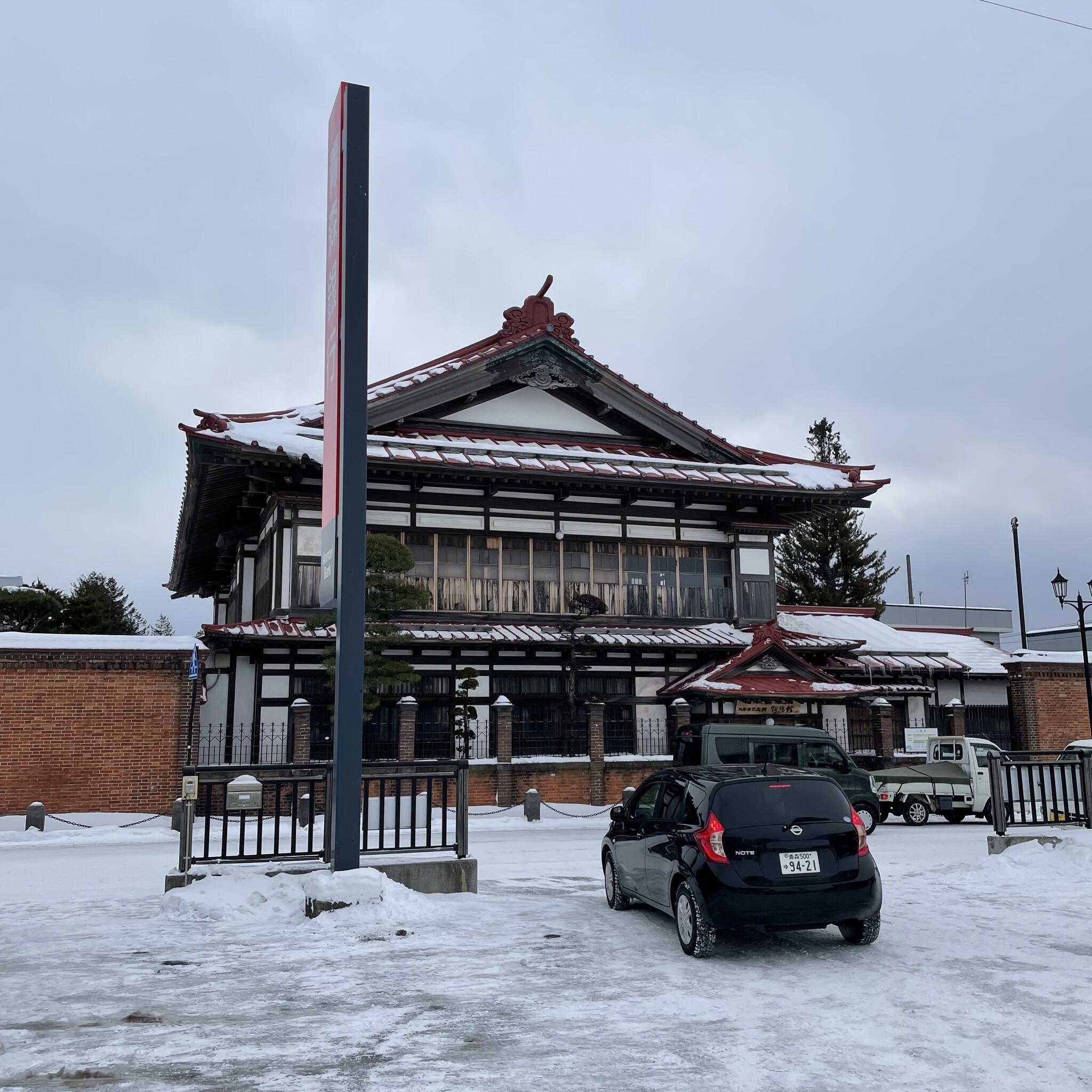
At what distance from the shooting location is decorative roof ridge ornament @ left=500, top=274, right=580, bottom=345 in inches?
1136

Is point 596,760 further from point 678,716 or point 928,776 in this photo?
point 928,776

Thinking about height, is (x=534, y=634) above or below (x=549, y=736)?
above

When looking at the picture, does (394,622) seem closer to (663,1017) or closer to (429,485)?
(429,485)

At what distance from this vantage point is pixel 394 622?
2528 cm

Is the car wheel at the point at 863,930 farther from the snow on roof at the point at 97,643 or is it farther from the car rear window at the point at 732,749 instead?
the snow on roof at the point at 97,643

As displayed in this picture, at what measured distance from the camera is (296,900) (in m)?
9.59

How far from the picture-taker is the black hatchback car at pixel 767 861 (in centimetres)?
788

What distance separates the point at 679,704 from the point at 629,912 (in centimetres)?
1572

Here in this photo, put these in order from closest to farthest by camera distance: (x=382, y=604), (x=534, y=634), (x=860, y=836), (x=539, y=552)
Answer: (x=860, y=836) < (x=382, y=604) < (x=534, y=634) < (x=539, y=552)

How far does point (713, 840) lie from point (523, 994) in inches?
79.7

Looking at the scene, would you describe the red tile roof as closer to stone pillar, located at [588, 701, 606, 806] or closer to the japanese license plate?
stone pillar, located at [588, 701, 606, 806]

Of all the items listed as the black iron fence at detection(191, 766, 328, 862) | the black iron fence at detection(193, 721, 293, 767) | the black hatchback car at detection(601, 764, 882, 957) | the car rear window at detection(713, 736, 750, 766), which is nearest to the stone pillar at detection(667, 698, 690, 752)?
the car rear window at detection(713, 736, 750, 766)

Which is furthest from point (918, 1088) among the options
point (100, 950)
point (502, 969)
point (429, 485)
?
point (429, 485)

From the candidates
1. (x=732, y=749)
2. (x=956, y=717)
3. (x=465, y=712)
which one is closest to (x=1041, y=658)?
(x=956, y=717)
